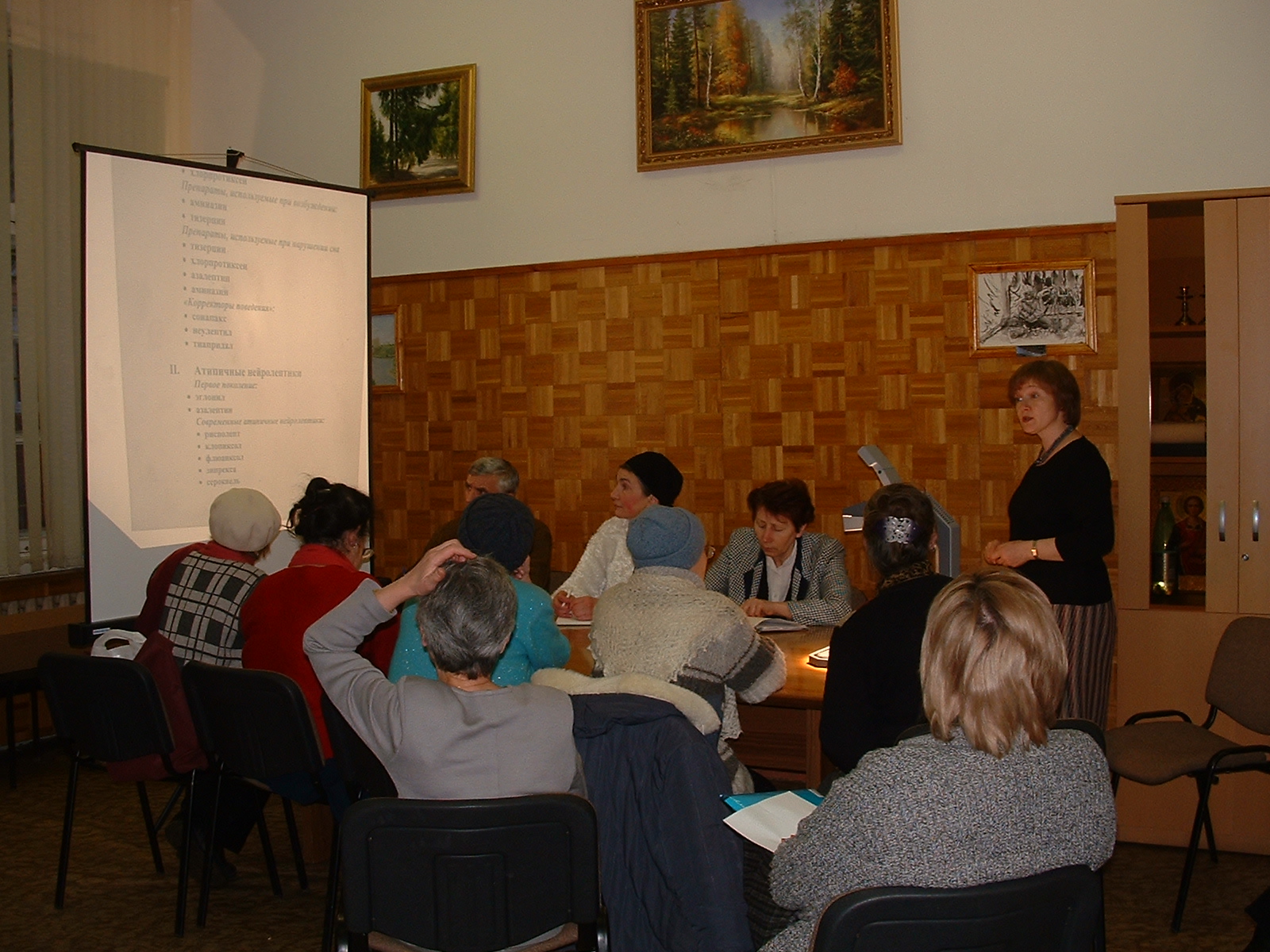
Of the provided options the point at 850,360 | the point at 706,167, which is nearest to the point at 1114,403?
the point at 850,360

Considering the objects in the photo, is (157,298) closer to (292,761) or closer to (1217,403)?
(292,761)

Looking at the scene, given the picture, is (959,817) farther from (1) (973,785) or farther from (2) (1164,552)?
(2) (1164,552)

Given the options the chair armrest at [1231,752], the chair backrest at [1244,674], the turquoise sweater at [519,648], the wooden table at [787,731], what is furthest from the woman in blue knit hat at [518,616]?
the chair backrest at [1244,674]

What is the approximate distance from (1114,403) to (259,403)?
3379mm

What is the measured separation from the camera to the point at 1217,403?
4.13 m

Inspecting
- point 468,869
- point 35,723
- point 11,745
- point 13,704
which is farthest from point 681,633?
point 35,723

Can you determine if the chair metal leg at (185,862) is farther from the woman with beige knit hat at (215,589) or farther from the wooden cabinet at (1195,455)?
the wooden cabinet at (1195,455)

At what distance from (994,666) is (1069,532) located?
223 cm

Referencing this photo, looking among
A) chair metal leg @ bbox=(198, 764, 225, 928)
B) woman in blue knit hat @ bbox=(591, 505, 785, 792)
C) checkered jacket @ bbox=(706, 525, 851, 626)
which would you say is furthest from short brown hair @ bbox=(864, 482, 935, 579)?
chair metal leg @ bbox=(198, 764, 225, 928)

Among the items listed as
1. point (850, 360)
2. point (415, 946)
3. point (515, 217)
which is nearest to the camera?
point (415, 946)

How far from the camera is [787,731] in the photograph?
329cm

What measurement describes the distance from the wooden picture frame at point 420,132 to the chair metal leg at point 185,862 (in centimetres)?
314

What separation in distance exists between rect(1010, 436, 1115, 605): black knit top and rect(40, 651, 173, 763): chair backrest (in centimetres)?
284

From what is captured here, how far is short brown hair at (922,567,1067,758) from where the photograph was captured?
5.64ft
